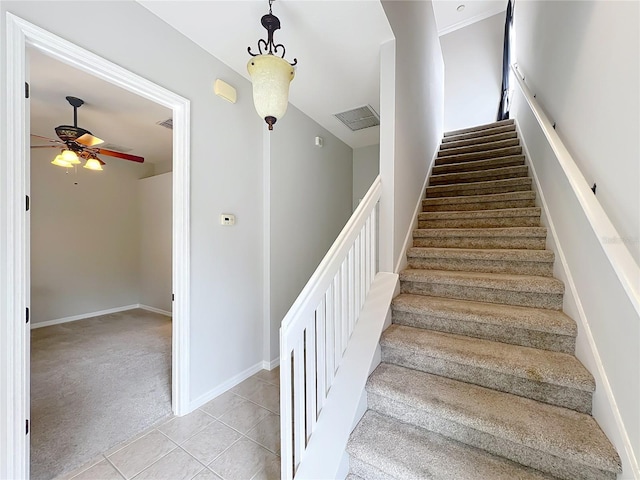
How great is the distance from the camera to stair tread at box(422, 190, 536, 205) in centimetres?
258

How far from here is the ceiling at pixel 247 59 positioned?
1805 mm

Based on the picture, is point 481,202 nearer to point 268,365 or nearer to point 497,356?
point 497,356

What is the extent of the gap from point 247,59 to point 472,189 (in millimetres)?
2697

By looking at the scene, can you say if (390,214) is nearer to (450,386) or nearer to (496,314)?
(496,314)

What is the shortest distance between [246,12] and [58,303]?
532 centimetres

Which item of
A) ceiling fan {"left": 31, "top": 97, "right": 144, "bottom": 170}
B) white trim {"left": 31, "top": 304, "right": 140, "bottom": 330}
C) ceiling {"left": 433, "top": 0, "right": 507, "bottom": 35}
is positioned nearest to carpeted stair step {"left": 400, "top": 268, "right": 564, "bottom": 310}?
ceiling fan {"left": 31, "top": 97, "right": 144, "bottom": 170}

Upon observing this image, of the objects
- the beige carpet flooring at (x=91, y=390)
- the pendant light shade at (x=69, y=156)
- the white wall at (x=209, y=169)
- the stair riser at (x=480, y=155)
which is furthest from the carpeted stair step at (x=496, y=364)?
the pendant light shade at (x=69, y=156)

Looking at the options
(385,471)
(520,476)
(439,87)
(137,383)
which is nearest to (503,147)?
(439,87)

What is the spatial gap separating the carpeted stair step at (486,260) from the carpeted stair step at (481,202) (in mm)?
719

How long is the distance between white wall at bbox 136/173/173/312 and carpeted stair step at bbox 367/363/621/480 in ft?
15.1

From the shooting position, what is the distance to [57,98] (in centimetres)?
281

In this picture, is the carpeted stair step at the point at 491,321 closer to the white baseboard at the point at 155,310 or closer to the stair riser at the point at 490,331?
the stair riser at the point at 490,331

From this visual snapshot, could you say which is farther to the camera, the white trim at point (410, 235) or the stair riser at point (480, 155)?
the stair riser at point (480, 155)

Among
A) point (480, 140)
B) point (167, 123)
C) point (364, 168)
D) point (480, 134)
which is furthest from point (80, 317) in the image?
point (480, 134)
